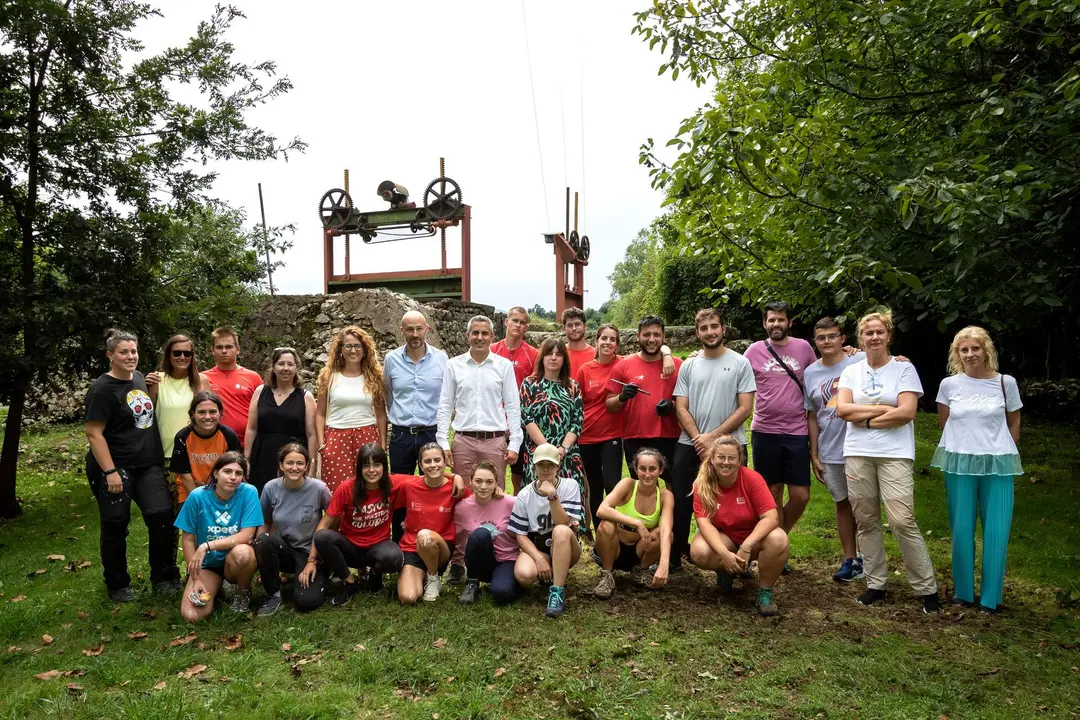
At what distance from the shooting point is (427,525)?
4.65m

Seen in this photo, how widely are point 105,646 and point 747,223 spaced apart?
18.7 ft

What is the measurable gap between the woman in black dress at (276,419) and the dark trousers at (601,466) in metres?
1.91

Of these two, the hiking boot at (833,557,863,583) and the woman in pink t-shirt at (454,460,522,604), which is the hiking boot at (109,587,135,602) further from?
the hiking boot at (833,557,863,583)

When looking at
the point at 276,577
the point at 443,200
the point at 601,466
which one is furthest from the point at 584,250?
the point at 276,577

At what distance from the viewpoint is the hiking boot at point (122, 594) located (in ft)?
15.0

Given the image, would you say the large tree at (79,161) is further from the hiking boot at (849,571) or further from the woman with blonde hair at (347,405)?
the hiking boot at (849,571)

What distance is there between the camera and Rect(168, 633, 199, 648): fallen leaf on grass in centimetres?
384

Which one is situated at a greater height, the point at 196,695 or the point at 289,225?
the point at 289,225

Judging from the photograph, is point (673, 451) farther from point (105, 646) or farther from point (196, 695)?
point (105, 646)

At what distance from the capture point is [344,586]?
446 centimetres

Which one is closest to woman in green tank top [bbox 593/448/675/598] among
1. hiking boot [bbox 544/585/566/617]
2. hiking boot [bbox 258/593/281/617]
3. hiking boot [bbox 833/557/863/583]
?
hiking boot [bbox 544/585/566/617]

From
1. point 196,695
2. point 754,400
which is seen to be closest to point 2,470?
point 196,695

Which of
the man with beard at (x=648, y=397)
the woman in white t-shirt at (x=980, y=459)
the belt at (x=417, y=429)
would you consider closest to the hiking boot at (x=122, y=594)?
the belt at (x=417, y=429)

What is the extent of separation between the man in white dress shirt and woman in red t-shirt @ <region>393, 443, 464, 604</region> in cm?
26
